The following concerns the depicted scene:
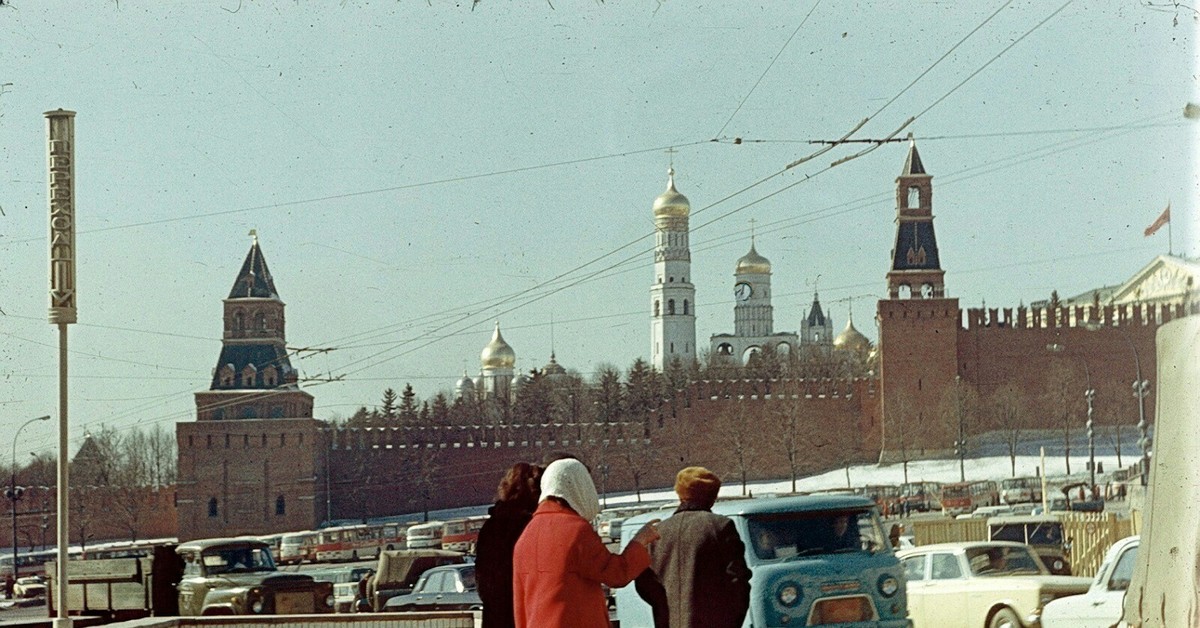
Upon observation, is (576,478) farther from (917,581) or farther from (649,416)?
(649,416)

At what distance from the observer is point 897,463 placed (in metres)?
62.2

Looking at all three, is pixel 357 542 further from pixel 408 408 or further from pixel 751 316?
pixel 751 316

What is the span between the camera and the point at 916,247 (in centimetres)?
6600

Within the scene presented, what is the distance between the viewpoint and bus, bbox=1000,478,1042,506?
1674 inches

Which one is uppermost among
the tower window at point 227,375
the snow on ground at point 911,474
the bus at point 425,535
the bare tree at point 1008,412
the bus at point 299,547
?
the tower window at point 227,375

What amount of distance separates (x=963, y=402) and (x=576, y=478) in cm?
5929

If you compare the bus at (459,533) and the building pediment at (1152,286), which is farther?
the building pediment at (1152,286)

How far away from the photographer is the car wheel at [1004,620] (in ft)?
31.7

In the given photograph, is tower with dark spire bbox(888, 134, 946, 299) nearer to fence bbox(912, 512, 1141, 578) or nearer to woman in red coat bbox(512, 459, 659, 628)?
fence bbox(912, 512, 1141, 578)

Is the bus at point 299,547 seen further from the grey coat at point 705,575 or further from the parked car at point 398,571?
the grey coat at point 705,575

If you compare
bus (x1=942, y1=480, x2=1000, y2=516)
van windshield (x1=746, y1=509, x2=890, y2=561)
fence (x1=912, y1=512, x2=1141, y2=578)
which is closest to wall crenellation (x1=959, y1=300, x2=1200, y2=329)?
bus (x1=942, y1=480, x2=1000, y2=516)

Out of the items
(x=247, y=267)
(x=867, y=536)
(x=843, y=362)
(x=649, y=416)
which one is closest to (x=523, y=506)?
(x=867, y=536)

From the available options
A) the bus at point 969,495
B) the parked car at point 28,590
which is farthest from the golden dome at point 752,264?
the parked car at point 28,590

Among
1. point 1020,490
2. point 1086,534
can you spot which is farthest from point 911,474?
point 1086,534
